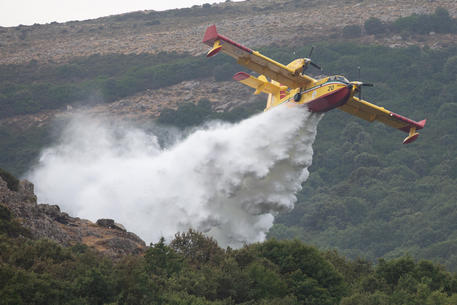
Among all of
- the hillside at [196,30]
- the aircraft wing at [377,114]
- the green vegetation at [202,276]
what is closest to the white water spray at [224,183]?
the aircraft wing at [377,114]

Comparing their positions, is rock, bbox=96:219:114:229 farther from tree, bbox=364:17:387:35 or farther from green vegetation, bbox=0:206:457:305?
tree, bbox=364:17:387:35

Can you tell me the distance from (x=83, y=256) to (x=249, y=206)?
38.4 ft

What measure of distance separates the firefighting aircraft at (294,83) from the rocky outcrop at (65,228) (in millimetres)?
8690

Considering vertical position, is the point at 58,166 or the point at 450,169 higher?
the point at 450,169

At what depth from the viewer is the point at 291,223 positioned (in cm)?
9388

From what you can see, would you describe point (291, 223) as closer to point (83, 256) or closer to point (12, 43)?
point (12, 43)

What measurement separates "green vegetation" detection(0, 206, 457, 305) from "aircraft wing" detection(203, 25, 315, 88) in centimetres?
788

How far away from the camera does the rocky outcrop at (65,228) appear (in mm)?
35281

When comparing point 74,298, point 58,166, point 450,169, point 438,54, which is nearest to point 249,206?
point 74,298

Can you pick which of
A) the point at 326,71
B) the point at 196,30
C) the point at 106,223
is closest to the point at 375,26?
the point at 326,71

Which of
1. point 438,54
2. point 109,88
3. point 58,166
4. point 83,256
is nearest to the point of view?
point 83,256

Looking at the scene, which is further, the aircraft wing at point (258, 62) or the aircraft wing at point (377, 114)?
the aircraft wing at point (377, 114)

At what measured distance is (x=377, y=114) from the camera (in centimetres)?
4325

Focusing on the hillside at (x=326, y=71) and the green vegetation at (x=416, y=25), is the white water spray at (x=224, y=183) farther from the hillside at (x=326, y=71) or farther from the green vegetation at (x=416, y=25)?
the green vegetation at (x=416, y=25)
